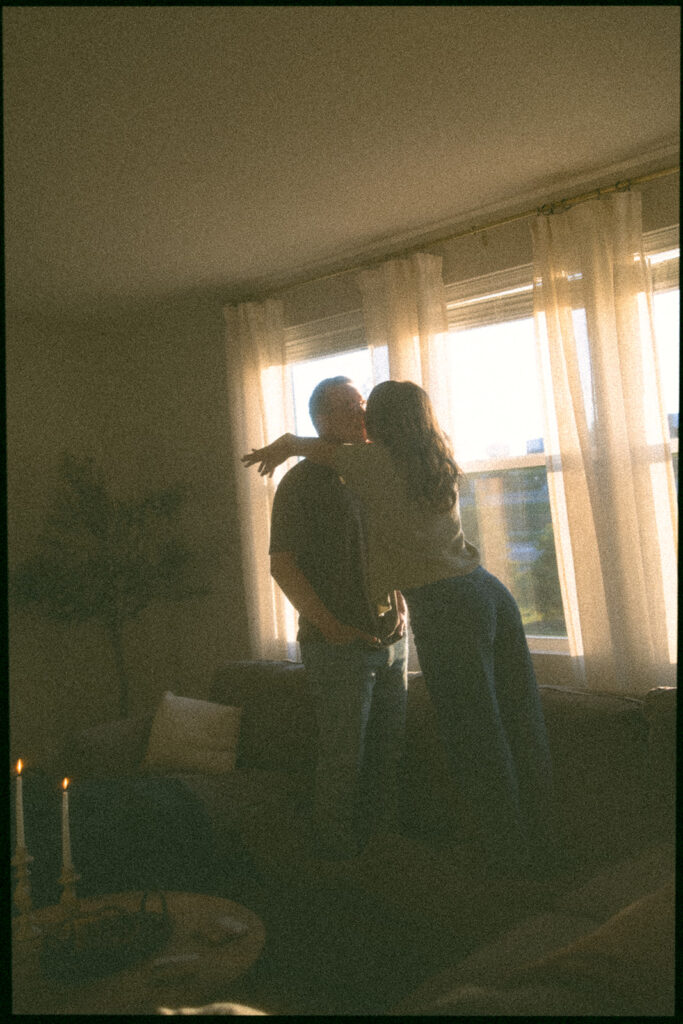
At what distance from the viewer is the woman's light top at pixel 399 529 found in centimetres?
198

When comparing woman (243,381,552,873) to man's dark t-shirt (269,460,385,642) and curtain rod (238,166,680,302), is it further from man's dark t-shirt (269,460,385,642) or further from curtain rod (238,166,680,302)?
curtain rod (238,166,680,302)

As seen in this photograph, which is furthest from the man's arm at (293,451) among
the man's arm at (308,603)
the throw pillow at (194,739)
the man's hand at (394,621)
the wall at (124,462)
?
the wall at (124,462)

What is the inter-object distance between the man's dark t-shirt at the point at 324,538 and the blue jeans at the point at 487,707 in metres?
0.33

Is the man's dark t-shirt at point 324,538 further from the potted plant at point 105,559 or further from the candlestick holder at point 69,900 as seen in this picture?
the potted plant at point 105,559

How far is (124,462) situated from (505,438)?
2374mm

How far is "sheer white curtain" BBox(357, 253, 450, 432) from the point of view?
10.7 feet

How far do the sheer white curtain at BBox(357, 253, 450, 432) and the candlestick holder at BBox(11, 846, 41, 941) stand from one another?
7.26 feet

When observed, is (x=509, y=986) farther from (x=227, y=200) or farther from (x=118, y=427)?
(x=118, y=427)

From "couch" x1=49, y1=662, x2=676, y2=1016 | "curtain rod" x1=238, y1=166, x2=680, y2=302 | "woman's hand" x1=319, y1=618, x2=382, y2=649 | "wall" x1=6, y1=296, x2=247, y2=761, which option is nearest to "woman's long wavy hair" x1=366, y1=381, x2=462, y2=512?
"woman's hand" x1=319, y1=618, x2=382, y2=649

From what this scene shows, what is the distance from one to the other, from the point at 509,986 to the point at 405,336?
2605mm

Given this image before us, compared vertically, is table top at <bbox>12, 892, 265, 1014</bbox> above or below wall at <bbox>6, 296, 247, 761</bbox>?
below

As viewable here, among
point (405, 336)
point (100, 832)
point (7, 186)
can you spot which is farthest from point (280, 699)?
point (7, 186)

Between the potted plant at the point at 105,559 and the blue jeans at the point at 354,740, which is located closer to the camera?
the blue jeans at the point at 354,740

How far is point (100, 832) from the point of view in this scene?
273cm
